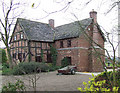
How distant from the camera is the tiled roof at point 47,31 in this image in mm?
21844

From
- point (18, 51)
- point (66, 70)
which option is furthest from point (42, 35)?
point (66, 70)

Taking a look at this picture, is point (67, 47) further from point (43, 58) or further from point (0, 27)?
point (0, 27)

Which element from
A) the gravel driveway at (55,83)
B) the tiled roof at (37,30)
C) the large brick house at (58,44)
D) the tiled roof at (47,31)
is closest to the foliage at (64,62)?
the large brick house at (58,44)

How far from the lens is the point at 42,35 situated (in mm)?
23797

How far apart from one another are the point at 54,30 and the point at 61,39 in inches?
162

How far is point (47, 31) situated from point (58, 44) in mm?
3425

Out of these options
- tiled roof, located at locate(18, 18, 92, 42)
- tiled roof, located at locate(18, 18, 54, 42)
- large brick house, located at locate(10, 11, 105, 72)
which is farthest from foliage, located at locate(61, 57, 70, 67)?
tiled roof, located at locate(18, 18, 54, 42)

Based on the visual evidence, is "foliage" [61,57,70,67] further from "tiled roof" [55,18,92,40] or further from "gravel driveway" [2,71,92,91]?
"gravel driveway" [2,71,92,91]

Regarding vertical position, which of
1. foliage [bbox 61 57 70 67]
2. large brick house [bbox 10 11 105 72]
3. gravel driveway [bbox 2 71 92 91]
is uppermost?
large brick house [bbox 10 11 105 72]

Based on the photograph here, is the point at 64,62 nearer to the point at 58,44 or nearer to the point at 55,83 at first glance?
the point at 58,44

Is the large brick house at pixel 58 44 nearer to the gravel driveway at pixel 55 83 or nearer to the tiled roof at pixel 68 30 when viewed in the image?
the tiled roof at pixel 68 30

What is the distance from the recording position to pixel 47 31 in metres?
25.4

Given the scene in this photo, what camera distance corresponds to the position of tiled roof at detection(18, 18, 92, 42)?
2184 centimetres

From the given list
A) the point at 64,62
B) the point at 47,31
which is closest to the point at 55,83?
the point at 64,62
